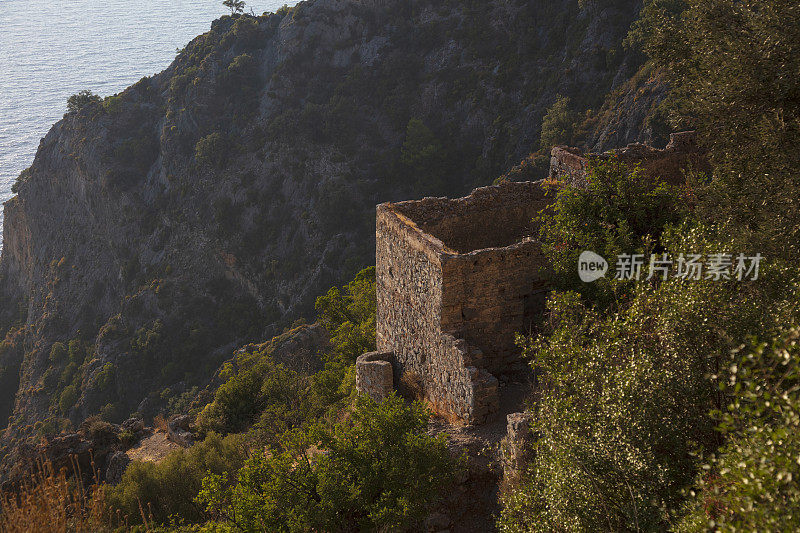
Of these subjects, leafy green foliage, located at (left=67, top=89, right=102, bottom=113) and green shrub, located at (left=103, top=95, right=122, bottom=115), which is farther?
leafy green foliage, located at (left=67, top=89, right=102, bottom=113)

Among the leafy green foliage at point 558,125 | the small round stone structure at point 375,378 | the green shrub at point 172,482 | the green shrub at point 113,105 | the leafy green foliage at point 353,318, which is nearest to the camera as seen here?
the small round stone structure at point 375,378

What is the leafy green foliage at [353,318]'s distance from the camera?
22.4 m

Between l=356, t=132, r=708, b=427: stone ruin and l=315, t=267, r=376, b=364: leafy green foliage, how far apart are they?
6057 mm

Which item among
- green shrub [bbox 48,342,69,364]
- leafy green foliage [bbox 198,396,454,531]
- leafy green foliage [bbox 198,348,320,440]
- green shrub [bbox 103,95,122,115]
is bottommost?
green shrub [bbox 48,342,69,364]

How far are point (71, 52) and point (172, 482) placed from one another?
154403 mm

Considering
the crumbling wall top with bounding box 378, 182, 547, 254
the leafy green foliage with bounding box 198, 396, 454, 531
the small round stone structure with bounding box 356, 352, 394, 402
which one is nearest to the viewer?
the leafy green foliage with bounding box 198, 396, 454, 531

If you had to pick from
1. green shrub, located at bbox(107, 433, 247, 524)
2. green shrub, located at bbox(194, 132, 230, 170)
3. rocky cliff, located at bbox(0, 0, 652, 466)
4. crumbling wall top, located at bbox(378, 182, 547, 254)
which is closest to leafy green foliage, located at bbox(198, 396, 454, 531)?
crumbling wall top, located at bbox(378, 182, 547, 254)

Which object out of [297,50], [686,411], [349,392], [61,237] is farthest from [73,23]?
[686,411]

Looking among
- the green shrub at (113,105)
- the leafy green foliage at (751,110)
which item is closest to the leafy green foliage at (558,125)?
the leafy green foliage at (751,110)

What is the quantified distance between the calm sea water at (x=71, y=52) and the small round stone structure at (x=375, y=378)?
295 ft

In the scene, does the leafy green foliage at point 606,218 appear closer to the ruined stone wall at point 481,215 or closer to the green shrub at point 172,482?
the ruined stone wall at point 481,215

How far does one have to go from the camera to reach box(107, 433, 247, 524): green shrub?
19016mm

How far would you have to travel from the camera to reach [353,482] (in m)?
9.95

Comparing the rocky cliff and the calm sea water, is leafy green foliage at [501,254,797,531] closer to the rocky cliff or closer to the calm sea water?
the rocky cliff
